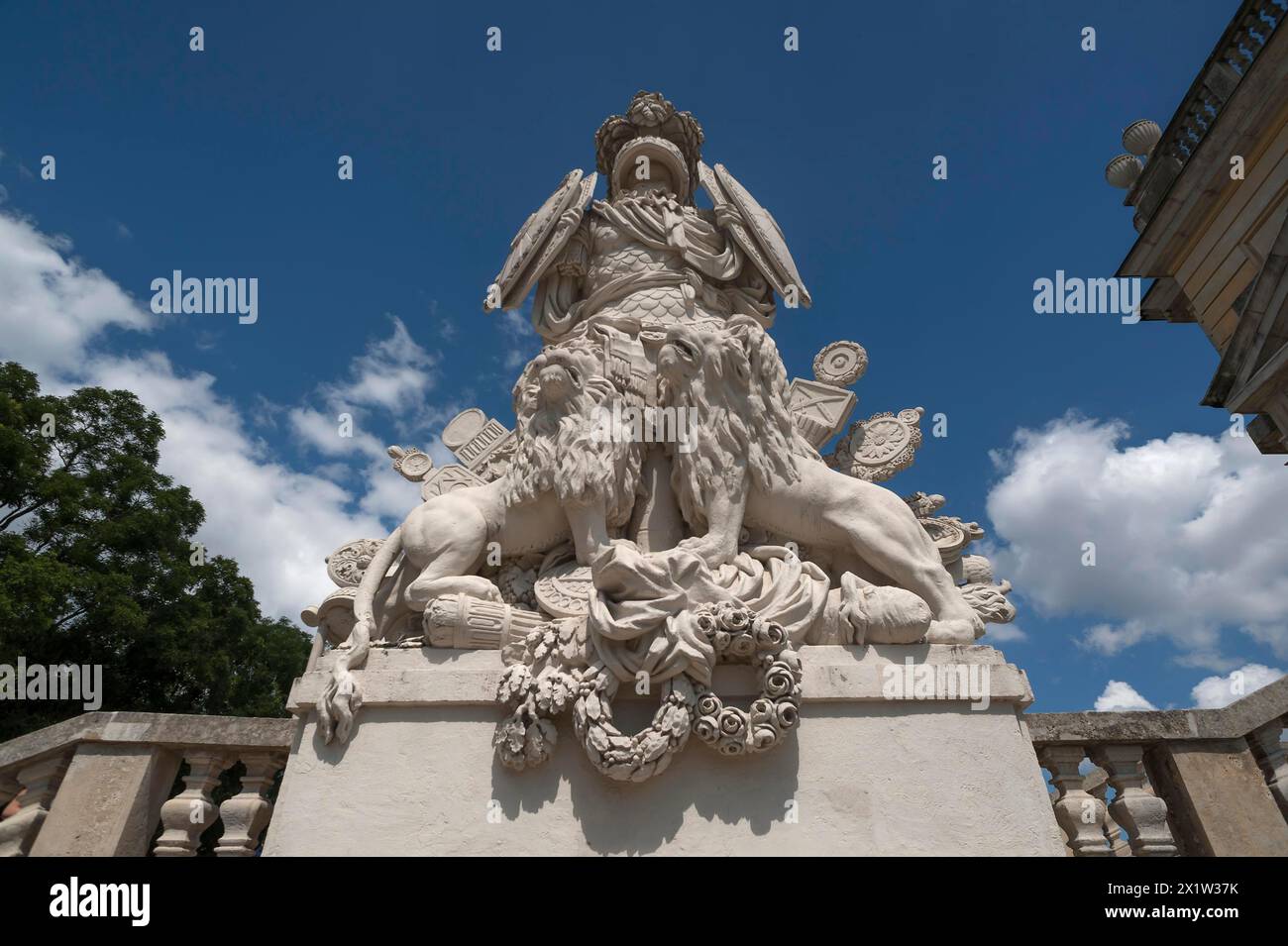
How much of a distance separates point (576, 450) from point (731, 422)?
3.48ft

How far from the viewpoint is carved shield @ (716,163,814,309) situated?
673cm

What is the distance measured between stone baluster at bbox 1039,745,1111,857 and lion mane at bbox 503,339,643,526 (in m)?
3.13

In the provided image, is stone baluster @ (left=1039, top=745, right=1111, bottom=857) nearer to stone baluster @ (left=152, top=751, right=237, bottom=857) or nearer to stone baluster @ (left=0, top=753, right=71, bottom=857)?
stone baluster @ (left=152, top=751, right=237, bottom=857)

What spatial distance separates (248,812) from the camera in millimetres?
4535

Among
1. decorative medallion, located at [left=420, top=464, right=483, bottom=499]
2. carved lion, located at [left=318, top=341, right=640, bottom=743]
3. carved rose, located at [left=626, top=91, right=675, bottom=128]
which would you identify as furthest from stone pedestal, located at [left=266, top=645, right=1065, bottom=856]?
carved rose, located at [left=626, top=91, right=675, bottom=128]

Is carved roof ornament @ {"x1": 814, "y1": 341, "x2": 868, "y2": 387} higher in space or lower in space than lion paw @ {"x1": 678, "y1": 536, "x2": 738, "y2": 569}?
higher

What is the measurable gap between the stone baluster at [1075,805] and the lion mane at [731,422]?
7.89ft

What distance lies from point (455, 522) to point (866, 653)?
8.75 feet

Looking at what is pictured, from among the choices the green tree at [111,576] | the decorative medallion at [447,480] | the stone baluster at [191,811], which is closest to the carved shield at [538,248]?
the decorative medallion at [447,480]

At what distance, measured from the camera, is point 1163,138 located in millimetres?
13641

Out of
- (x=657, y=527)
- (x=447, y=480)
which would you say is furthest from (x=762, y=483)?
(x=447, y=480)
